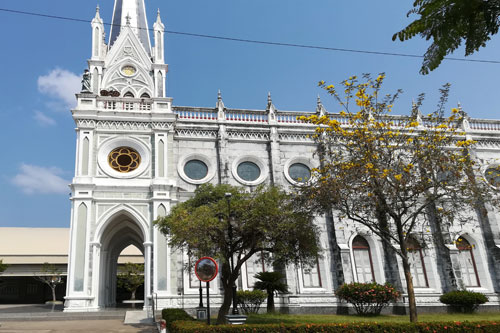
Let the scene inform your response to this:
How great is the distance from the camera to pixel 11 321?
17781 millimetres

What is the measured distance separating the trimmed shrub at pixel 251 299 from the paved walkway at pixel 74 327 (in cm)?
560

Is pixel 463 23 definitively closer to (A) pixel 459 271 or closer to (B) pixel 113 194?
(B) pixel 113 194

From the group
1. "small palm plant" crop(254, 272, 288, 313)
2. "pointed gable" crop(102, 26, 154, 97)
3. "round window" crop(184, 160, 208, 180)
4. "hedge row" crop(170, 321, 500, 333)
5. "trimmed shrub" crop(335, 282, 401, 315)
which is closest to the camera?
"hedge row" crop(170, 321, 500, 333)

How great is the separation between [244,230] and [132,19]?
2303 cm

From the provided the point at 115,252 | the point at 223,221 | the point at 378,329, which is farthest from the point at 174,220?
the point at 115,252

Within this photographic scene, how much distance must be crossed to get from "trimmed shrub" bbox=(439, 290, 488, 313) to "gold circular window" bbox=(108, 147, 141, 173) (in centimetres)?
1919

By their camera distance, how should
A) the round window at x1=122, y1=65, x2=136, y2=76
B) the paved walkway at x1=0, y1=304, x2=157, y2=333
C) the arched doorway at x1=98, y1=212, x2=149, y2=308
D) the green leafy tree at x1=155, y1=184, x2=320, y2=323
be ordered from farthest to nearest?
the round window at x1=122, y1=65, x2=136, y2=76 < the arched doorway at x1=98, y1=212, x2=149, y2=308 < the paved walkway at x1=0, y1=304, x2=157, y2=333 < the green leafy tree at x1=155, y1=184, x2=320, y2=323

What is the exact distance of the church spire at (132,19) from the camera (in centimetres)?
3038

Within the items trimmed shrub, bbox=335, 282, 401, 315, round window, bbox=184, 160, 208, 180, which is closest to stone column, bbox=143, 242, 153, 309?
round window, bbox=184, 160, 208, 180

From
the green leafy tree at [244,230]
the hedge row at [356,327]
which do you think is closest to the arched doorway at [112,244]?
the green leafy tree at [244,230]

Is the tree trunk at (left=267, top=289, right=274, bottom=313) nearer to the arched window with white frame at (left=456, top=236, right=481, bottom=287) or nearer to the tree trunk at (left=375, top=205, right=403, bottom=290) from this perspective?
the tree trunk at (left=375, top=205, right=403, bottom=290)

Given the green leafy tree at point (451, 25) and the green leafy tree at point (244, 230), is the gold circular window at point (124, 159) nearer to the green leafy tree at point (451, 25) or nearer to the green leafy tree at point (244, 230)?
the green leafy tree at point (244, 230)

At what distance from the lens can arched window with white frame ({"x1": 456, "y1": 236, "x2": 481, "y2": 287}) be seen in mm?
25531

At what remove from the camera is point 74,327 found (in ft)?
51.6
